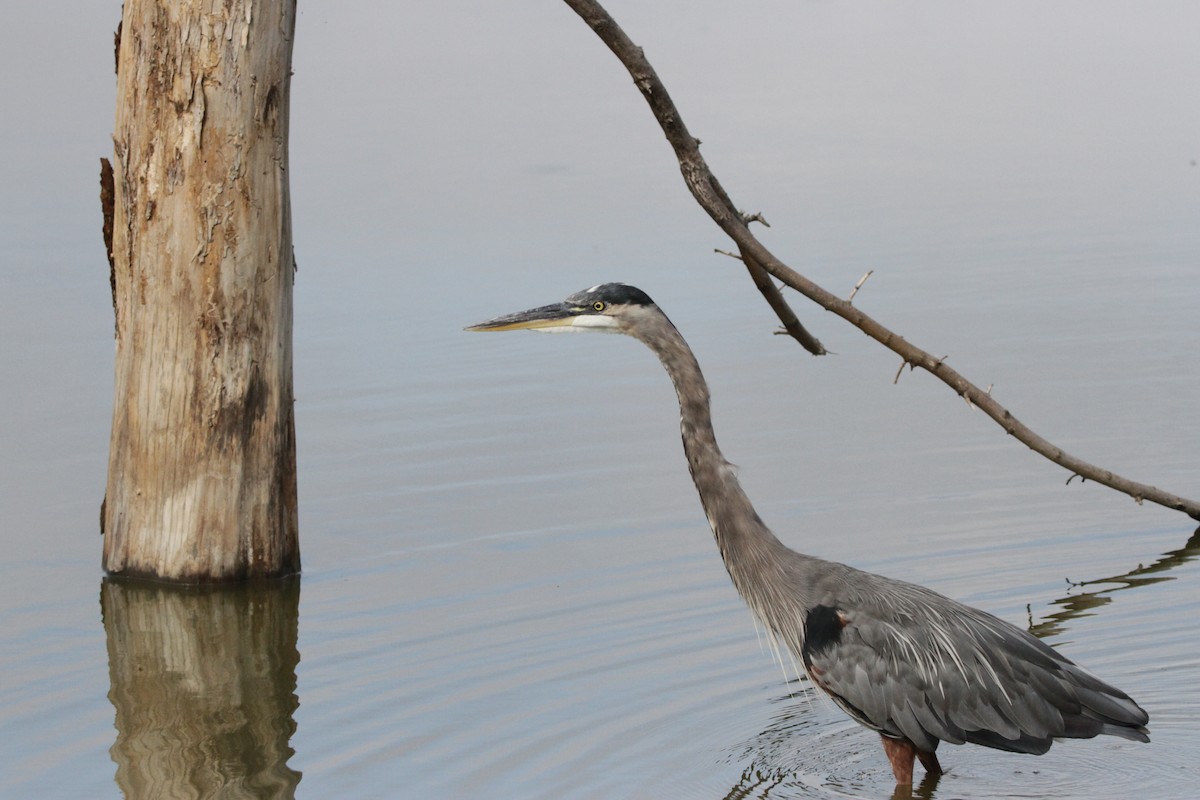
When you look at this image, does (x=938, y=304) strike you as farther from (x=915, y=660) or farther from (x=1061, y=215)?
(x=915, y=660)

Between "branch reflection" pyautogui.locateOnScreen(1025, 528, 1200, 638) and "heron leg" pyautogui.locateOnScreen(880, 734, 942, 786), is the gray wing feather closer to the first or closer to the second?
"heron leg" pyautogui.locateOnScreen(880, 734, 942, 786)

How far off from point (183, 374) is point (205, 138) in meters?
1.09

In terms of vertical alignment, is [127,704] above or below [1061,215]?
below

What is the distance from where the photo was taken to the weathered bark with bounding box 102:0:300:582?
750cm

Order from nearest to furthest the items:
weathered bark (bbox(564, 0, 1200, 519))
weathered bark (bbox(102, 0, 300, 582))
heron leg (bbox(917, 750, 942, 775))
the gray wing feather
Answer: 1. the gray wing feather
2. heron leg (bbox(917, 750, 942, 775))
3. weathered bark (bbox(564, 0, 1200, 519))
4. weathered bark (bbox(102, 0, 300, 582))

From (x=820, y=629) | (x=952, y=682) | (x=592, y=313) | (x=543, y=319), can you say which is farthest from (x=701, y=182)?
(x=952, y=682)

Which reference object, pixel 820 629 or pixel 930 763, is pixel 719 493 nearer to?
pixel 820 629

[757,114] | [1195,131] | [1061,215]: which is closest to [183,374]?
[1061,215]

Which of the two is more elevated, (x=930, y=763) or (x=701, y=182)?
(x=701, y=182)

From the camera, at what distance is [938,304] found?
12.9 meters

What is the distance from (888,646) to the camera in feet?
19.3

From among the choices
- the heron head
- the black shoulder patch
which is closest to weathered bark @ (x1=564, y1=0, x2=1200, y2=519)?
the heron head

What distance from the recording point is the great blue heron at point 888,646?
5766mm

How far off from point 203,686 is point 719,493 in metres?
2.43
